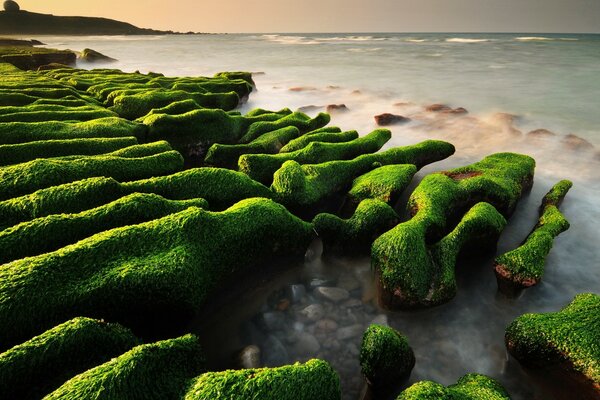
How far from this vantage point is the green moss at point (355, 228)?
4262 mm

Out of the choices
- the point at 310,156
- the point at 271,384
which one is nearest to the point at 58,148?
the point at 310,156

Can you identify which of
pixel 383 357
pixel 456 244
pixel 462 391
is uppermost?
pixel 456 244

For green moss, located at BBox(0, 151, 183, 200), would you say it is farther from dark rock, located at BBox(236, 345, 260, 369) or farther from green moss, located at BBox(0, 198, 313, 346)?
dark rock, located at BBox(236, 345, 260, 369)

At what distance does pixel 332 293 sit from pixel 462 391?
1.56 metres

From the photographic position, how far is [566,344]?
2.81 metres

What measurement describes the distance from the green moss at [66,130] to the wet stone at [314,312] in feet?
14.4

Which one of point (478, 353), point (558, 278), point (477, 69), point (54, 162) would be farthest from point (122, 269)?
point (477, 69)

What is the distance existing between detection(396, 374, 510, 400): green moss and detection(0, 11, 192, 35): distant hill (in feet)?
316

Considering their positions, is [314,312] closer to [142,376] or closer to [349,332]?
[349,332]

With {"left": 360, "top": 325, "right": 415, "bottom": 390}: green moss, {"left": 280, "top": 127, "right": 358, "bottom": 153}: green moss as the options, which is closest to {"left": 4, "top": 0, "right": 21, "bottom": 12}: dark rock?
{"left": 280, "top": 127, "right": 358, "bottom": 153}: green moss

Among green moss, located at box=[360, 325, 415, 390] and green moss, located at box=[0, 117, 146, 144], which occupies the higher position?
green moss, located at box=[0, 117, 146, 144]

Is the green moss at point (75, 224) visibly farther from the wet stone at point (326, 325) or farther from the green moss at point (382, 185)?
the green moss at point (382, 185)

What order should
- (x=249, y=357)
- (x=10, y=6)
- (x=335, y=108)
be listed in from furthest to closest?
(x=10, y=6) < (x=335, y=108) < (x=249, y=357)

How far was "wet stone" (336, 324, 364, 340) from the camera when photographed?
11.4ft
